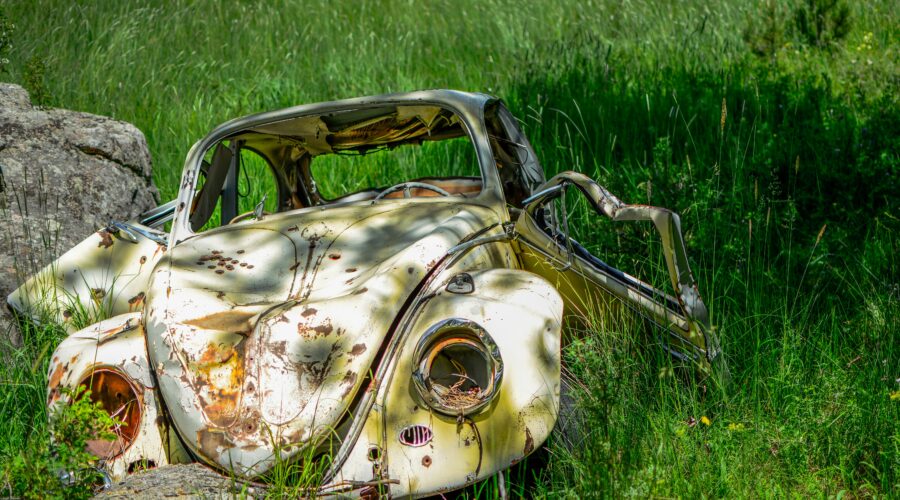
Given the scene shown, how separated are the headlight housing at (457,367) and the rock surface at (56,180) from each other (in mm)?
2812

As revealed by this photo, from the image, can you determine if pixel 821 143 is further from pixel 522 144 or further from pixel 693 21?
pixel 693 21

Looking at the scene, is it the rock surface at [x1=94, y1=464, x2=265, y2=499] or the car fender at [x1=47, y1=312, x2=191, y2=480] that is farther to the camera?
the car fender at [x1=47, y1=312, x2=191, y2=480]

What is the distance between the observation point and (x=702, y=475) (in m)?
3.16

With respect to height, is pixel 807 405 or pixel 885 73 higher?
pixel 885 73

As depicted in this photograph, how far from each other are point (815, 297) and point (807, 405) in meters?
1.09

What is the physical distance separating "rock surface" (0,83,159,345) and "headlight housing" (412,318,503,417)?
281cm

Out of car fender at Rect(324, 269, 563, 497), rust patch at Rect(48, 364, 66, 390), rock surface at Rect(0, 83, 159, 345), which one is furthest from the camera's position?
rock surface at Rect(0, 83, 159, 345)

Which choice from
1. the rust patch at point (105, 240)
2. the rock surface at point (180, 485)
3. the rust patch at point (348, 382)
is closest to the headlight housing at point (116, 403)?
the rock surface at point (180, 485)

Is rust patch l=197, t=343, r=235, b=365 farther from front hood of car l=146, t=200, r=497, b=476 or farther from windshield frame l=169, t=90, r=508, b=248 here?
windshield frame l=169, t=90, r=508, b=248

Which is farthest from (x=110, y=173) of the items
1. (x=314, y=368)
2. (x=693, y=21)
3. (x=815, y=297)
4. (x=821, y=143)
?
(x=693, y=21)

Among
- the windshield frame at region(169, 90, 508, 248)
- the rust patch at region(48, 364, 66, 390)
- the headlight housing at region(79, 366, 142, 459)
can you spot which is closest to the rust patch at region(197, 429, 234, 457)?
the headlight housing at region(79, 366, 142, 459)

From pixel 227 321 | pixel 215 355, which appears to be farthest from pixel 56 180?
pixel 215 355

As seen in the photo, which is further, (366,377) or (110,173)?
(110,173)

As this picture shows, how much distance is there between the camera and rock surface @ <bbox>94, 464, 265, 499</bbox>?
2.71 metres
